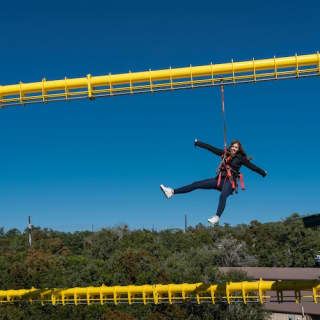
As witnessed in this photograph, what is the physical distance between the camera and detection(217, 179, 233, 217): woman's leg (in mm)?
8816

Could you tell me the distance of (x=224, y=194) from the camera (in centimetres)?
897

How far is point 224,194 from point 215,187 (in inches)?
13.5

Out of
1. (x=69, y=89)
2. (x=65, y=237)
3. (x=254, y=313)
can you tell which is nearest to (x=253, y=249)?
(x=254, y=313)

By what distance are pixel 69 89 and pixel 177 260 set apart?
126 ft

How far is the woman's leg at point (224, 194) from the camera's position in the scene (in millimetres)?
8816

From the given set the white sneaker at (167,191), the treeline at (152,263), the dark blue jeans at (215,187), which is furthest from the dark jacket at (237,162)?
the treeline at (152,263)

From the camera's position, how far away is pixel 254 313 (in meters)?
32.5

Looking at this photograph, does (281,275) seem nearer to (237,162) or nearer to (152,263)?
(152,263)

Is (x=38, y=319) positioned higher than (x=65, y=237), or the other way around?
(x=65, y=237)

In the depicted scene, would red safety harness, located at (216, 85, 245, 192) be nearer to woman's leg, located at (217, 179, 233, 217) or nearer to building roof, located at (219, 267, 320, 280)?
woman's leg, located at (217, 179, 233, 217)

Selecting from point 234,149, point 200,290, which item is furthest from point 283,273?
point 234,149

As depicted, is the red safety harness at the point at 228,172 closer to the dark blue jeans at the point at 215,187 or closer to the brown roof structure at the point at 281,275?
the dark blue jeans at the point at 215,187

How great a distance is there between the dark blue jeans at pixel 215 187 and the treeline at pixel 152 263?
23740mm

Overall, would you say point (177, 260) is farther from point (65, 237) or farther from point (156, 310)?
point (65, 237)
